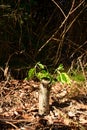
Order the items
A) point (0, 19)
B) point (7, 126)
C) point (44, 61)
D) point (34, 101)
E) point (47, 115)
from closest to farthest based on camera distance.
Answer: point (7, 126)
point (47, 115)
point (34, 101)
point (0, 19)
point (44, 61)

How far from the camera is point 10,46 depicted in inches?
151

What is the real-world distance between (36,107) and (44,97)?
25 centimetres

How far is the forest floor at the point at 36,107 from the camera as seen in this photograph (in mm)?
2861

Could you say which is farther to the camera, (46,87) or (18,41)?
(18,41)

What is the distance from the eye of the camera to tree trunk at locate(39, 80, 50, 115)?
2.86 metres

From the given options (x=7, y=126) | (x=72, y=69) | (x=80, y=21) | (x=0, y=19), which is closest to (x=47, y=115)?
(x=7, y=126)

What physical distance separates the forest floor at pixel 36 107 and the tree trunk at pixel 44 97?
5 cm

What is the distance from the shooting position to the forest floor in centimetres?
286

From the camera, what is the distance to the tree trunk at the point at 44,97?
2.86m

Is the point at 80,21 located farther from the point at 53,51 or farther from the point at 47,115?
the point at 47,115

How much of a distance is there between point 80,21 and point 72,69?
65 cm

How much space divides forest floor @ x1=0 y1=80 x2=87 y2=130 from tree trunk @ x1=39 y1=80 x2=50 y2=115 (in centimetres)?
5

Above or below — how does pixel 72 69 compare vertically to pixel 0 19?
below

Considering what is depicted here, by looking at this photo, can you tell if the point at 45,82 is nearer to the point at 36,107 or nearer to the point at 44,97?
the point at 44,97
